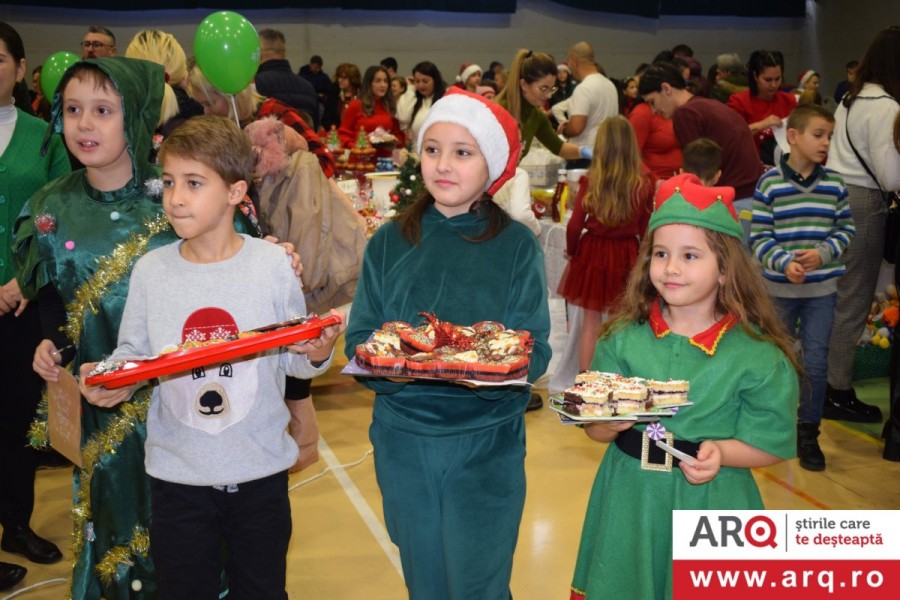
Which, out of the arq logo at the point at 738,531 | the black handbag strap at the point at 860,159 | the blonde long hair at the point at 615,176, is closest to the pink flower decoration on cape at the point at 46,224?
the arq logo at the point at 738,531

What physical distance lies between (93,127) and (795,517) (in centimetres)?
218

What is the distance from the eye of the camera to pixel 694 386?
7.75ft

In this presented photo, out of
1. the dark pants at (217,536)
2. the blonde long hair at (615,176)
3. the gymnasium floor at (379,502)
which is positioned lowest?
the gymnasium floor at (379,502)

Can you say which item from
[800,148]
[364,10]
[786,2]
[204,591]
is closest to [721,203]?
[204,591]

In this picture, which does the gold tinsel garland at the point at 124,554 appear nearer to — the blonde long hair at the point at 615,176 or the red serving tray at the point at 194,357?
the red serving tray at the point at 194,357

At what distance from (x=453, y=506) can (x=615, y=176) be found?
306 centimetres

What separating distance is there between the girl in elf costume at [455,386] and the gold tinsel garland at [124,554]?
0.88 meters

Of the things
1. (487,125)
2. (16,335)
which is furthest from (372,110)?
(487,125)

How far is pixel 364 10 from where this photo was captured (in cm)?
1570

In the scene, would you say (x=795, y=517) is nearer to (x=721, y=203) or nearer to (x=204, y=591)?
(x=721, y=203)

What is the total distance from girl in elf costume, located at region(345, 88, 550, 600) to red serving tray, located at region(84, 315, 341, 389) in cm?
26

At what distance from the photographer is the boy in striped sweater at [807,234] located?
14.4 feet

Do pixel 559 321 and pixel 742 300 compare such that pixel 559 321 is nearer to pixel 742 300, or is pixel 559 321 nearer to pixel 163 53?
pixel 163 53

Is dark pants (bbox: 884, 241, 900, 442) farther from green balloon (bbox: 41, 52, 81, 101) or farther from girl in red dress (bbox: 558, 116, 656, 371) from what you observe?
green balloon (bbox: 41, 52, 81, 101)
